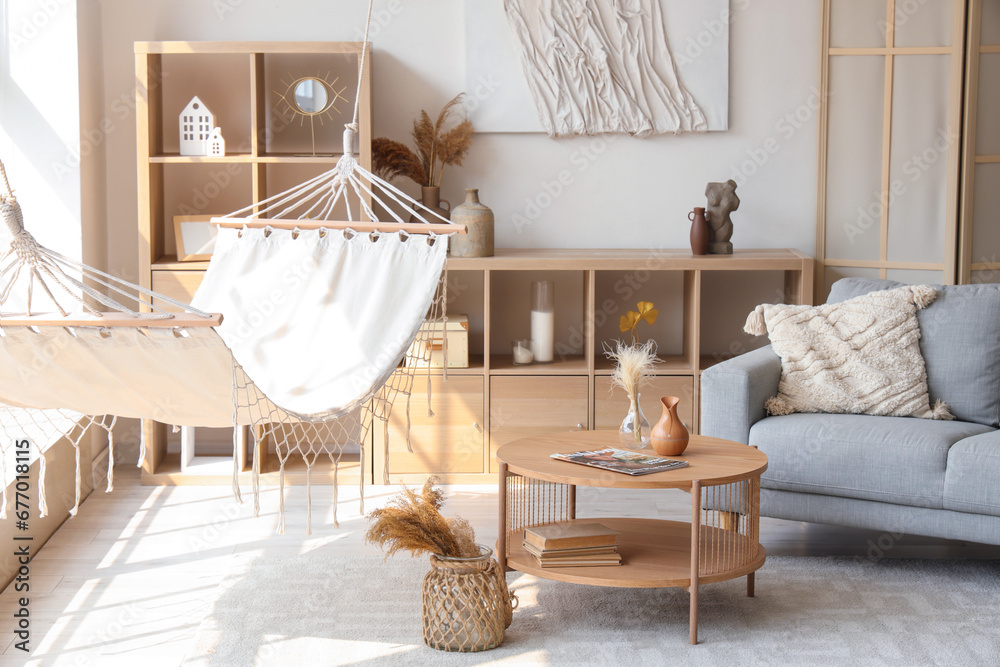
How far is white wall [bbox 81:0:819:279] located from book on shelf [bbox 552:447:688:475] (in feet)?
5.44

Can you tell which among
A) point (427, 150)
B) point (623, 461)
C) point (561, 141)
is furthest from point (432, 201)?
point (623, 461)

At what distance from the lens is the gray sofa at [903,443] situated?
2.63 m

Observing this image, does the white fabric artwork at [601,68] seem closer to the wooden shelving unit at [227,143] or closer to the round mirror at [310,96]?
the wooden shelving unit at [227,143]

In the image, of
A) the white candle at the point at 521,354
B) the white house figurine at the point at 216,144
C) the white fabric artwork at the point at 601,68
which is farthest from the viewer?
the white fabric artwork at the point at 601,68

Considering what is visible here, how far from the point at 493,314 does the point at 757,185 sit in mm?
1180

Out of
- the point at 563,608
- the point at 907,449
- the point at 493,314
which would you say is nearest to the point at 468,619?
the point at 563,608

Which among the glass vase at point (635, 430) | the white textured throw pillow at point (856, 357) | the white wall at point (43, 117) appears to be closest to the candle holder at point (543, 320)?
the white textured throw pillow at point (856, 357)

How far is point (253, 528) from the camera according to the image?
3184mm

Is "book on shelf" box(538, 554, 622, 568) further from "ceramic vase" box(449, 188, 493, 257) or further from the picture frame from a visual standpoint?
the picture frame

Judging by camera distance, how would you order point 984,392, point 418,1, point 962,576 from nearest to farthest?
1. point 962,576
2. point 984,392
3. point 418,1

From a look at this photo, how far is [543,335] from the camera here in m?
3.85

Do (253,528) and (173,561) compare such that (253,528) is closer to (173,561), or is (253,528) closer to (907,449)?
(173,561)

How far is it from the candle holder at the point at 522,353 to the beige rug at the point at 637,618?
1.16 metres

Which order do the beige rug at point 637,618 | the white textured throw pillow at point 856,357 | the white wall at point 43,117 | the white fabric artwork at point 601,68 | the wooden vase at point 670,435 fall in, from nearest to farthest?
the beige rug at point 637,618 → the wooden vase at point 670,435 → the white textured throw pillow at point 856,357 → the white wall at point 43,117 → the white fabric artwork at point 601,68
